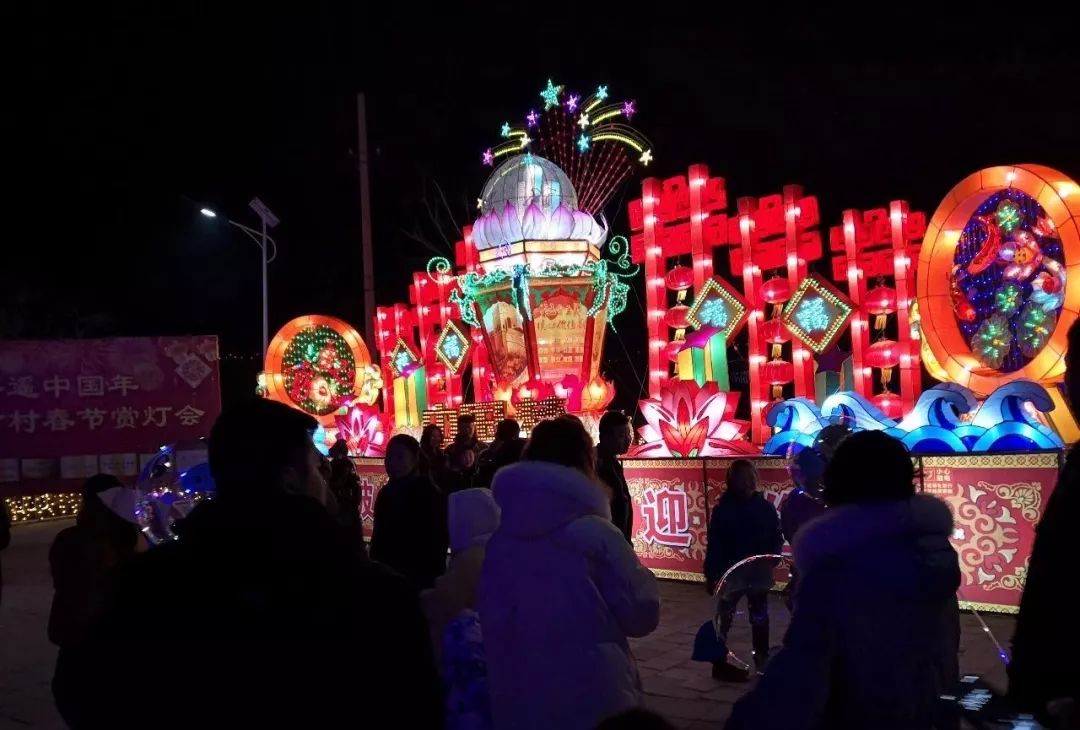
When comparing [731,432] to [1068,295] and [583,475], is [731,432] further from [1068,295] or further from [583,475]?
[583,475]

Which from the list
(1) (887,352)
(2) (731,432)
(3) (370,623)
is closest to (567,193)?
(1) (887,352)

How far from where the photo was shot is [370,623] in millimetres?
1577

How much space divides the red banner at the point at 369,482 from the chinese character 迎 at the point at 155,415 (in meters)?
9.06

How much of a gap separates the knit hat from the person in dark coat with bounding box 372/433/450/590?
1103 mm

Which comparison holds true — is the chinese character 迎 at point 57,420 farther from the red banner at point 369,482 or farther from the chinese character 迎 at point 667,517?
the chinese character 迎 at point 667,517

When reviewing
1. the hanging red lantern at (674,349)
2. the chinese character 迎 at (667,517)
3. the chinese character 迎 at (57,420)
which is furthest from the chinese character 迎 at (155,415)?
the chinese character 迎 at (667,517)

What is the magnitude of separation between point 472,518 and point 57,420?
19664mm

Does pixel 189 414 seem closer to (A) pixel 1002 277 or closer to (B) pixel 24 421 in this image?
(B) pixel 24 421

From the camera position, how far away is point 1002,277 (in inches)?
326

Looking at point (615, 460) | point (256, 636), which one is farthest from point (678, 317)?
point (256, 636)

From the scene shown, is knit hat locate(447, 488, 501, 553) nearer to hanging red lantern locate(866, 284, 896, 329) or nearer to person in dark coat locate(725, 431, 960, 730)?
person in dark coat locate(725, 431, 960, 730)

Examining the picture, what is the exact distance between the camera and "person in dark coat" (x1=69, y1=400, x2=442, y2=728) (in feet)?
4.97

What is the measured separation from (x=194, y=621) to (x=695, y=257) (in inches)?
476

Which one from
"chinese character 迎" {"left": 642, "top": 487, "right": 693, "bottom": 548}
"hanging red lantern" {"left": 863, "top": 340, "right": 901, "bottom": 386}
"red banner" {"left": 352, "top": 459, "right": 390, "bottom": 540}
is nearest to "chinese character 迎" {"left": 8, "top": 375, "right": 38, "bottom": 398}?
"red banner" {"left": 352, "top": 459, "right": 390, "bottom": 540}
